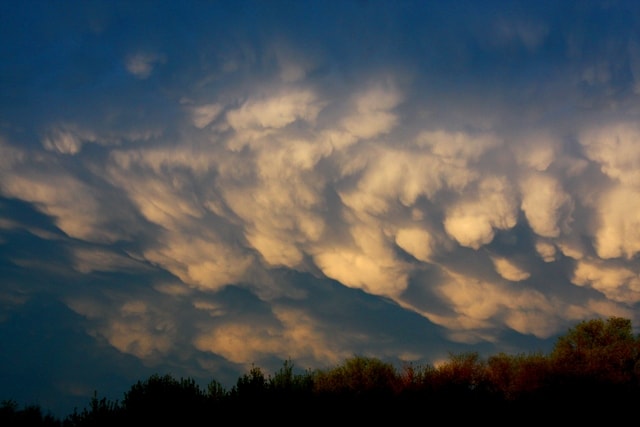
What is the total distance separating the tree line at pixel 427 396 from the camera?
91.1 feet

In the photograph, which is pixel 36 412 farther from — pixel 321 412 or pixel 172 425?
Answer: pixel 321 412

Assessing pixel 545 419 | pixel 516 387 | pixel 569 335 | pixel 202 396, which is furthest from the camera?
pixel 569 335

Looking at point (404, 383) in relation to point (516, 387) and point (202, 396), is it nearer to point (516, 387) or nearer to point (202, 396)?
point (516, 387)

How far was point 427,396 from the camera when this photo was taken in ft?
97.4

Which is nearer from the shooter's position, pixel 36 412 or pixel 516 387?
pixel 516 387

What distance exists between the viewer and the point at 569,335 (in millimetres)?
44938

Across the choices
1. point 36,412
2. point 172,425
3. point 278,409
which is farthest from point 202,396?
point 36,412

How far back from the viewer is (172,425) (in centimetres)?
2819

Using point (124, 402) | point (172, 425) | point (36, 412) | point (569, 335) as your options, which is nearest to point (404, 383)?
point (172, 425)

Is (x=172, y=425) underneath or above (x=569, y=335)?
underneath

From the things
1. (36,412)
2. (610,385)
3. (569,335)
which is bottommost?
(36,412)

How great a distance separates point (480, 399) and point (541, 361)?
4474 millimetres

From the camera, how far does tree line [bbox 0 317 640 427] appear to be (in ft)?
91.1

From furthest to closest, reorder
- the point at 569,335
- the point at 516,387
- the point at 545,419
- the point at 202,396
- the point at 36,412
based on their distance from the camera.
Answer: the point at 36,412, the point at 569,335, the point at 202,396, the point at 516,387, the point at 545,419
